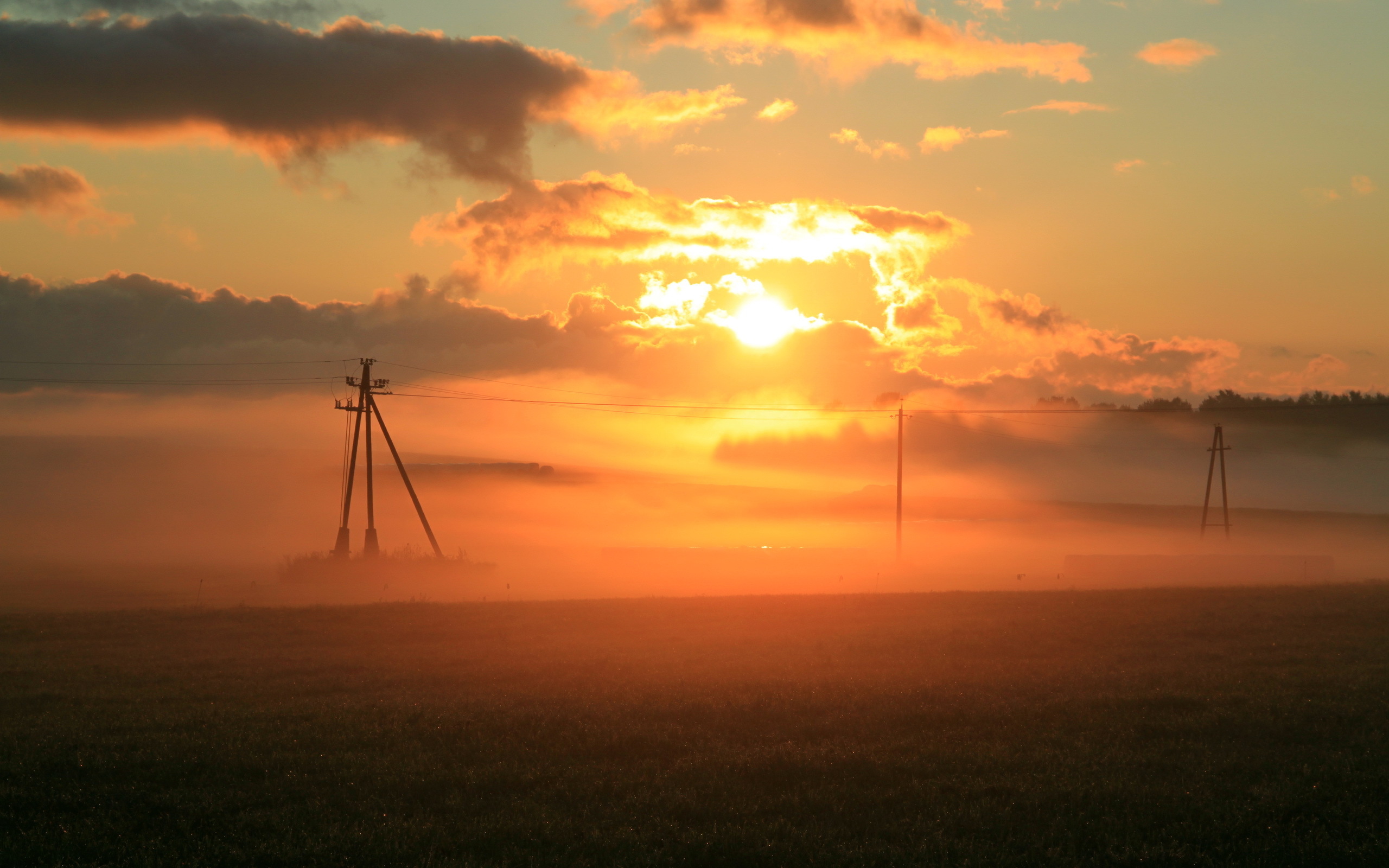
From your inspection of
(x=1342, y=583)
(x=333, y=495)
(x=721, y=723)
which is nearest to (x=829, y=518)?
(x=333, y=495)

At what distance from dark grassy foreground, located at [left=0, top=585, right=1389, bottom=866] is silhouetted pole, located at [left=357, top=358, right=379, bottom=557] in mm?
32390

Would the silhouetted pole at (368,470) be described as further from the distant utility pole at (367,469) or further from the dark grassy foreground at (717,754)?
the dark grassy foreground at (717,754)

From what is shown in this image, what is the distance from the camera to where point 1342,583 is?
38375 millimetres

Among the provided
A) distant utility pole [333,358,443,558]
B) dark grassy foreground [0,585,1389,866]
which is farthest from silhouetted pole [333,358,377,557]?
dark grassy foreground [0,585,1389,866]

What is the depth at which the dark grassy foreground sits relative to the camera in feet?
30.9

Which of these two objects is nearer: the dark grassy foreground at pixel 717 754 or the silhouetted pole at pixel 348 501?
the dark grassy foreground at pixel 717 754

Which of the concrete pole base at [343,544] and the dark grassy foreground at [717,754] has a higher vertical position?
the dark grassy foreground at [717,754]

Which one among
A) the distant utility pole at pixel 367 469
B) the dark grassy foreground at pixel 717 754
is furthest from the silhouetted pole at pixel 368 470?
the dark grassy foreground at pixel 717 754

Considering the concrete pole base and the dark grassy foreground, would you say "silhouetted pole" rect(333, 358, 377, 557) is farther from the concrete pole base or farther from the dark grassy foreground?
the dark grassy foreground

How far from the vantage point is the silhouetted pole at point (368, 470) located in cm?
5447

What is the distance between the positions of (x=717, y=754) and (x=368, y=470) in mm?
47904

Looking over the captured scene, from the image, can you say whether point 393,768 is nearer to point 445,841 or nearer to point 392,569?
point 445,841

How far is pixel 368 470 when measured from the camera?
55.9m

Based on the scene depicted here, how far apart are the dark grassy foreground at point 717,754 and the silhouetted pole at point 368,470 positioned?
32.4 metres
